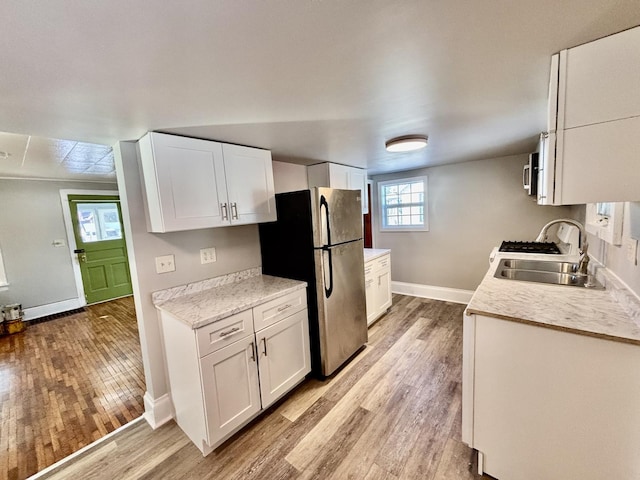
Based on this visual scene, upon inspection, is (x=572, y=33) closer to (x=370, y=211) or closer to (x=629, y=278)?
(x=629, y=278)

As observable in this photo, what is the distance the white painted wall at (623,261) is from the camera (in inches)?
49.2

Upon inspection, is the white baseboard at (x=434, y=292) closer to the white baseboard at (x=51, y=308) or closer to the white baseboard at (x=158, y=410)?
the white baseboard at (x=158, y=410)

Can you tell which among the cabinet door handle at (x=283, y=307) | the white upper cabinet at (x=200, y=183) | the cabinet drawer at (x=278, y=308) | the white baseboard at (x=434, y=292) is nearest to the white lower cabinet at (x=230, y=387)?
the cabinet drawer at (x=278, y=308)

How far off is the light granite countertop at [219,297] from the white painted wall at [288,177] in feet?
3.57

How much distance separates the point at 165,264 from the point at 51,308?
3969mm

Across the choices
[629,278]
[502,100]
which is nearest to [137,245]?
A: [502,100]

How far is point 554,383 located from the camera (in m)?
1.18

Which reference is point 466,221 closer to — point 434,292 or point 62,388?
point 434,292

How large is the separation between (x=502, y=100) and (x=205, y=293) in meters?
2.40

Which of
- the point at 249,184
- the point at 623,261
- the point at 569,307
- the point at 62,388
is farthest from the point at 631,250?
the point at 62,388

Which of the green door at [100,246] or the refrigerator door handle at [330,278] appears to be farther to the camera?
the green door at [100,246]

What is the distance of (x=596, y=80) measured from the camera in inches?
37.9

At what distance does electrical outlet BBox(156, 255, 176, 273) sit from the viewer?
1.92 meters

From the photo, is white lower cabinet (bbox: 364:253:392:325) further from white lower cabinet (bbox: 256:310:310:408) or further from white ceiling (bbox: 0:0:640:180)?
white ceiling (bbox: 0:0:640:180)
